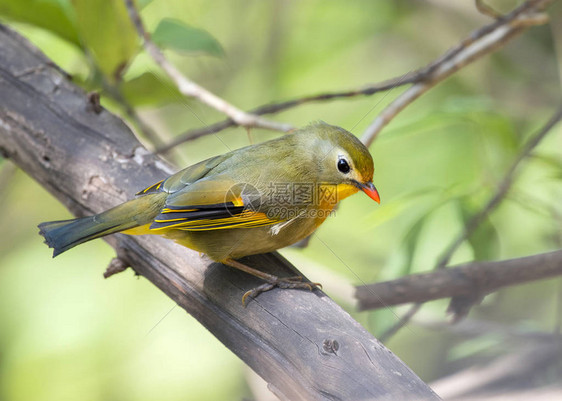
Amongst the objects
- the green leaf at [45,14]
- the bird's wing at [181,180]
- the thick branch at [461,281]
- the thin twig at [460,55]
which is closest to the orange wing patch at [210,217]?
the bird's wing at [181,180]

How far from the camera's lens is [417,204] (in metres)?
3.76

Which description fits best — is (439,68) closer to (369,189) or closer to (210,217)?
(369,189)

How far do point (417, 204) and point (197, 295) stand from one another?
1876 millimetres

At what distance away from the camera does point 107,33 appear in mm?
3057

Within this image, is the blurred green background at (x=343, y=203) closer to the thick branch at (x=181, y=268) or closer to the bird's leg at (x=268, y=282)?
the thick branch at (x=181, y=268)

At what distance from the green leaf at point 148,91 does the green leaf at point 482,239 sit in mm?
1618

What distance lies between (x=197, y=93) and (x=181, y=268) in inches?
46.1

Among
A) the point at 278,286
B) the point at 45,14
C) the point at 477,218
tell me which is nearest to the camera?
the point at 278,286

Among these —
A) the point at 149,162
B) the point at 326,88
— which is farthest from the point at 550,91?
the point at 149,162

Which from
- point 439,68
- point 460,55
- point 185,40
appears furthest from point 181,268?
point 460,55

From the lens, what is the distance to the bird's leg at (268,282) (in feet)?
7.59

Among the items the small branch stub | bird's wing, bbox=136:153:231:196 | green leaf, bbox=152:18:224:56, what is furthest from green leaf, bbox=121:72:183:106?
the small branch stub

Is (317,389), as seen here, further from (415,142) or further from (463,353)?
(415,142)

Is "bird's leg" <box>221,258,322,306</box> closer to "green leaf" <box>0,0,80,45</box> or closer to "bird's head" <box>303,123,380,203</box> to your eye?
"bird's head" <box>303,123,380,203</box>
